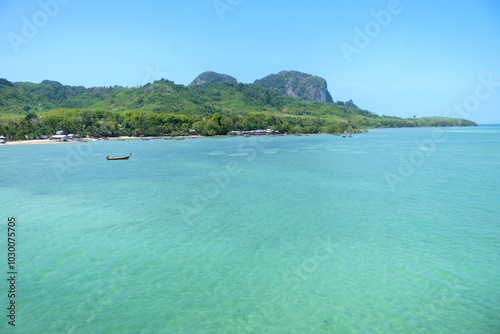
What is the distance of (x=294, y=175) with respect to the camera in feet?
141

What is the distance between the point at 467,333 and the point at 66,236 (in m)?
20.4

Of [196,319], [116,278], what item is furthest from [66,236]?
[196,319]

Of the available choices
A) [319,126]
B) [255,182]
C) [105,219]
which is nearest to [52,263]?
[105,219]

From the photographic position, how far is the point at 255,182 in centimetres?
3781

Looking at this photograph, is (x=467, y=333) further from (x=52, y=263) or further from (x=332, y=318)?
(x=52, y=263)

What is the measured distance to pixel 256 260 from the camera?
16.2m

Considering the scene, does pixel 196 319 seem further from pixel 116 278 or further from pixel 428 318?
pixel 428 318

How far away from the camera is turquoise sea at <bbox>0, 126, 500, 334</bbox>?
11.5 m

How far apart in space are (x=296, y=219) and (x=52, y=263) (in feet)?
48.3

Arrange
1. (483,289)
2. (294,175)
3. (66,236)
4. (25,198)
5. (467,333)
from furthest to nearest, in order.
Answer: (294,175) < (25,198) < (66,236) < (483,289) < (467,333)

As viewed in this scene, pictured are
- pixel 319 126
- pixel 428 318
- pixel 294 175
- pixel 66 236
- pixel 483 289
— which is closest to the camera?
pixel 428 318

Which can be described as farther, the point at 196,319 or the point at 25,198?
the point at 25,198

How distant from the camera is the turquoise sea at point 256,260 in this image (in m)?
11.5

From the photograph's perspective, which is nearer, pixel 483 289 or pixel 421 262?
pixel 483 289
